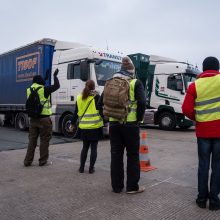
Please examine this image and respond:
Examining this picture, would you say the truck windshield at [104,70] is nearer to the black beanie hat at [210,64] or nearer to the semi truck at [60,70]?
the semi truck at [60,70]

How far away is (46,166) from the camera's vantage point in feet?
20.4

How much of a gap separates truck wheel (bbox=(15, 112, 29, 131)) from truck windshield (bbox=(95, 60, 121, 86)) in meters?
4.29

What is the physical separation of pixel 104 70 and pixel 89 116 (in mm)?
4342

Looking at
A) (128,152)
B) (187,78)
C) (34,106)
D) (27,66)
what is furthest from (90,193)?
(187,78)

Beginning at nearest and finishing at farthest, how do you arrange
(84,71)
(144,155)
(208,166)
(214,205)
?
(214,205) → (208,166) → (144,155) → (84,71)

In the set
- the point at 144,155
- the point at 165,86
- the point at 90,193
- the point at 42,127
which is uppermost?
the point at 165,86

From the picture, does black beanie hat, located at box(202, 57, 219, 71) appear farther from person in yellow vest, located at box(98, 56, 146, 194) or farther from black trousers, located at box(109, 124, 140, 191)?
black trousers, located at box(109, 124, 140, 191)

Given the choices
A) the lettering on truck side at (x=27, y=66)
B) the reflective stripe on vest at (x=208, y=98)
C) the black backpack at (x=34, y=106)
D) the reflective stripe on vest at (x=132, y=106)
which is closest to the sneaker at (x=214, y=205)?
the reflective stripe on vest at (x=208, y=98)

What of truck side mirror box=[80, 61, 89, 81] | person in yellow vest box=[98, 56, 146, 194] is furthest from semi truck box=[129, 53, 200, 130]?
person in yellow vest box=[98, 56, 146, 194]

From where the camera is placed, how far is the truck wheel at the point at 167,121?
13.6m

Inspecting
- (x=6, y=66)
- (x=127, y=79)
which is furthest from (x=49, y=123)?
(x=6, y=66)

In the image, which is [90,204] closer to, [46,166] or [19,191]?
[19,191]

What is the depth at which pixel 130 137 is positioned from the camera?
439cm

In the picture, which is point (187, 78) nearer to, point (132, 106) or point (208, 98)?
point (132, 106)
